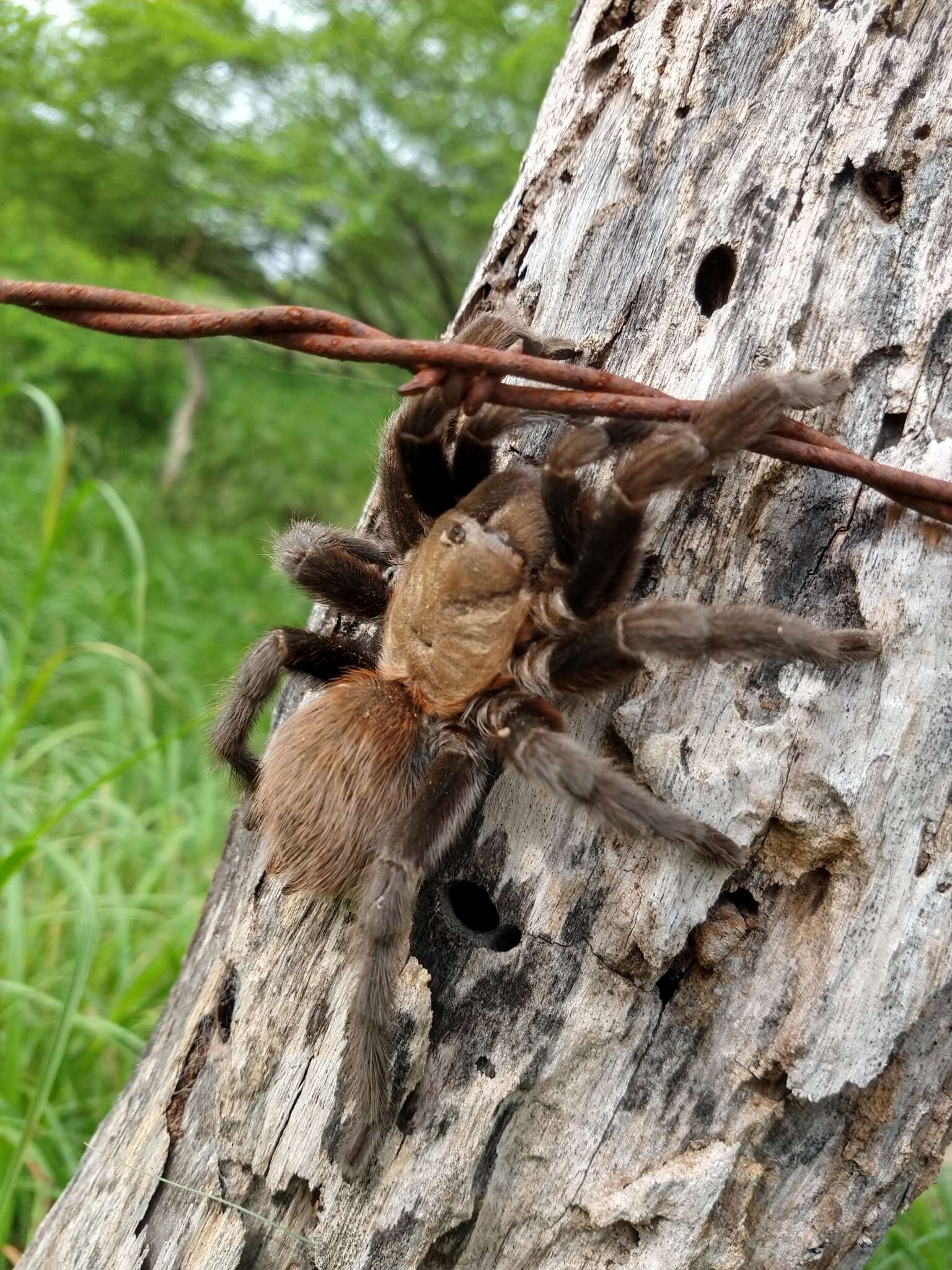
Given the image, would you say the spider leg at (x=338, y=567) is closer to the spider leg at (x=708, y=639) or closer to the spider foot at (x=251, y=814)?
the spider foot at (x=251, y=814)

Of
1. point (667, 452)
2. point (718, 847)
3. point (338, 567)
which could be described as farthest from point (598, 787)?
point (338, 567)

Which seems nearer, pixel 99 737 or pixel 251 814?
pixel 251 814

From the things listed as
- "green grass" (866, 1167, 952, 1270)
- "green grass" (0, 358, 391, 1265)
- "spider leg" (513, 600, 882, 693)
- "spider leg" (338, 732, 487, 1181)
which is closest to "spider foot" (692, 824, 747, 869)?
"spider leg" (513, 600, 882, 693)

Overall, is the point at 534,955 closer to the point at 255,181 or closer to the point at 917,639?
the point at 917,639

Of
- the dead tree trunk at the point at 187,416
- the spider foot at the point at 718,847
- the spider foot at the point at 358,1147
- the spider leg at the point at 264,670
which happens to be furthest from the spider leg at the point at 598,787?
the dead tree trunk at the point at 187,416

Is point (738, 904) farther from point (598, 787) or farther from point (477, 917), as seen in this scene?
point (477, 917)

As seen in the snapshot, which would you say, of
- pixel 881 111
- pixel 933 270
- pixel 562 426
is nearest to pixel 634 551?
pixel 562 426
